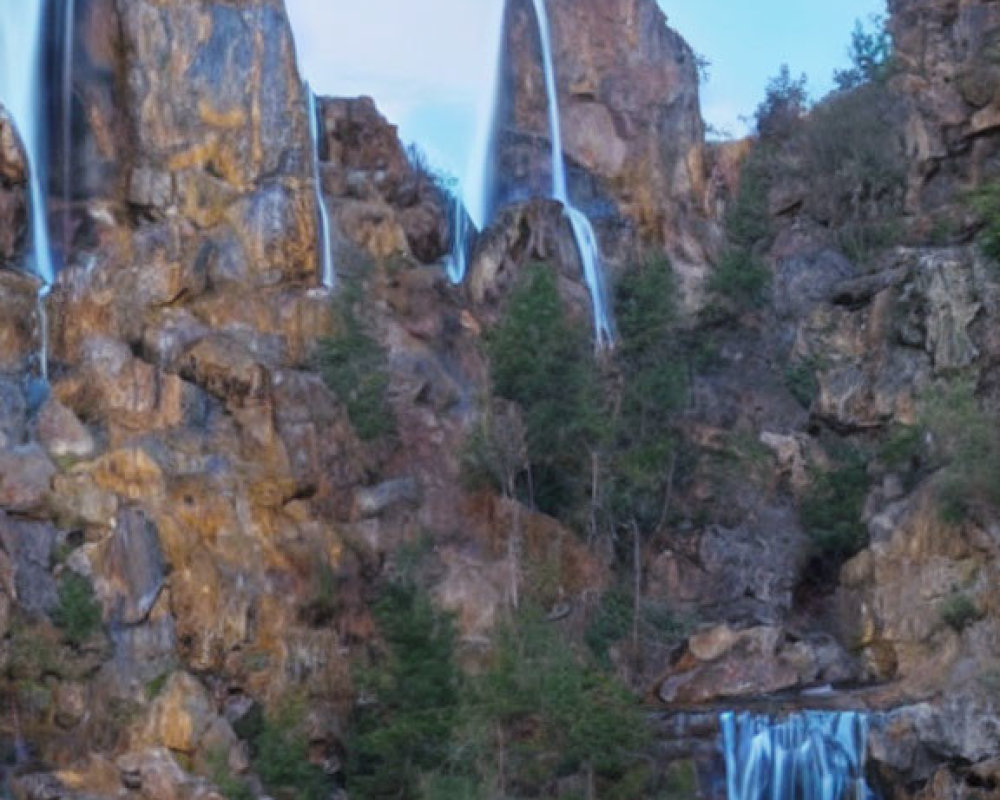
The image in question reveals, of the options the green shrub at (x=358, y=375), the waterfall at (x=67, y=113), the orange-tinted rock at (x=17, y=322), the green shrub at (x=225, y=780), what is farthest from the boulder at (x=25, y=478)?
the waterfall at (x=67, y=113)

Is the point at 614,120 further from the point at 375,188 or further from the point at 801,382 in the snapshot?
the point at 801,382

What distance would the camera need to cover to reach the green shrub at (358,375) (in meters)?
45.6

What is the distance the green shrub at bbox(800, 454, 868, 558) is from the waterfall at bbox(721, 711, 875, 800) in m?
9.88

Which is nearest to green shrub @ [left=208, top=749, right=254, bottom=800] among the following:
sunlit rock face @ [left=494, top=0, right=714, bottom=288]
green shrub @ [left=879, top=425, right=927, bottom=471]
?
green shrub @ [left=879, top=425, right=927, bottom=471]

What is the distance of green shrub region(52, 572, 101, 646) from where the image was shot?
1447 inches

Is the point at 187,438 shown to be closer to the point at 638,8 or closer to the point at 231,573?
→ the point at 231,573

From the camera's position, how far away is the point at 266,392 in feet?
146

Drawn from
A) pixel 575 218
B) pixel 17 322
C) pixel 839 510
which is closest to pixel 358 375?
pixel 17 322

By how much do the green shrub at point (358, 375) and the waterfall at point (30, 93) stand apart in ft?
23.8

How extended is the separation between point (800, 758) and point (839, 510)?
37.5 ft

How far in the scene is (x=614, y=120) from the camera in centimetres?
6388

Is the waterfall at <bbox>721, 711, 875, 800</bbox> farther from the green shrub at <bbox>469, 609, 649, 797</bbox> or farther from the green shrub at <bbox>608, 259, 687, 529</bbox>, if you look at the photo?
the green shrub at <bbox>608, 259, 687, 529</bbox>

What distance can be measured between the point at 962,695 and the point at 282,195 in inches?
878

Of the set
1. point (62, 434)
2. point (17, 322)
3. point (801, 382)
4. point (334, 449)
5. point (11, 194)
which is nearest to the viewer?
point (62, 434)
